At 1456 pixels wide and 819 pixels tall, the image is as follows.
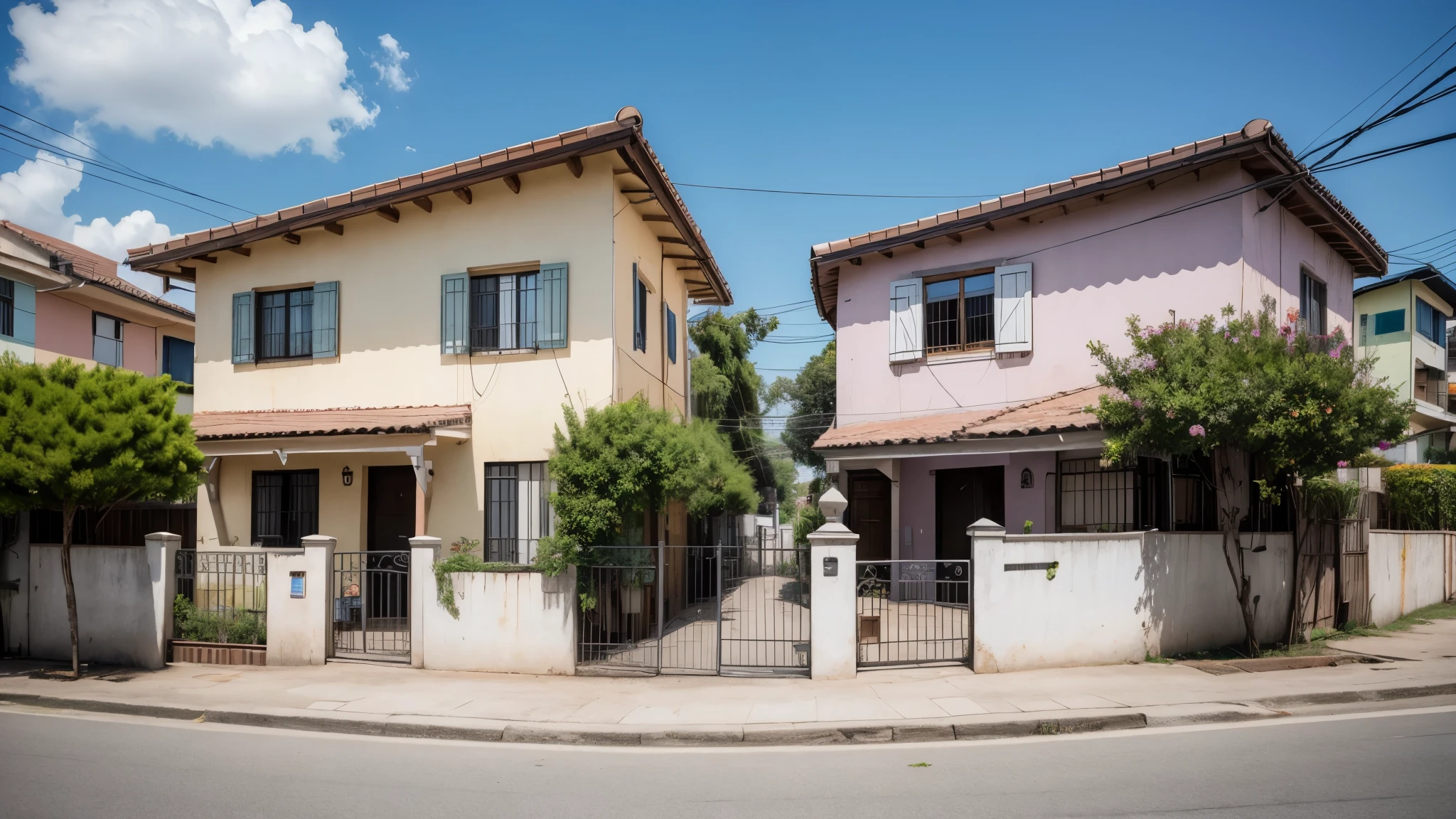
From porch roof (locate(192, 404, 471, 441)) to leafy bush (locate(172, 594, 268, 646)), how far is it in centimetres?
255

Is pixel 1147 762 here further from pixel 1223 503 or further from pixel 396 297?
pixel 396 297

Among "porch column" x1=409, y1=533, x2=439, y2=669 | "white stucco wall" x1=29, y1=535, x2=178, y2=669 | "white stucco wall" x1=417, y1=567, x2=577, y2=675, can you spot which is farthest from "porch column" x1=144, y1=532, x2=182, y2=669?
"white stucco wall" x1=417, y1=567, x2=577, y2=675

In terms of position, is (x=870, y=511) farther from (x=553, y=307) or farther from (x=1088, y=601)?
(x=553, y=307)

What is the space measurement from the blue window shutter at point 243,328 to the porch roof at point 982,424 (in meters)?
10.0

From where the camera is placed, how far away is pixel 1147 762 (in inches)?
277

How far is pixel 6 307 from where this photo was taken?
20547 mm

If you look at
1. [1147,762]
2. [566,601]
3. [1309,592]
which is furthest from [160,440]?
[1309,592]

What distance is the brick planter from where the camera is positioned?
12.0 meters

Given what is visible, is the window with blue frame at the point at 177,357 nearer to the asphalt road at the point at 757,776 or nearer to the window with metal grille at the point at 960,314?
the asphalt road at the point at 757,776

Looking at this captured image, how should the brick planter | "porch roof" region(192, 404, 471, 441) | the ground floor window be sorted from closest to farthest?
the brick planter
"porch roof" region(192, 404, 471, 441)
the ground floor window

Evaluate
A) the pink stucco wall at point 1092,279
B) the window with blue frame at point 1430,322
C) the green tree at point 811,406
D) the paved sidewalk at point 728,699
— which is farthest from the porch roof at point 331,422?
the window with blue frame at point 1430,322

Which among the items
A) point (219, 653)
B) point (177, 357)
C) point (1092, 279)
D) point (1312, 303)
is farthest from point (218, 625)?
point (1312, 303)

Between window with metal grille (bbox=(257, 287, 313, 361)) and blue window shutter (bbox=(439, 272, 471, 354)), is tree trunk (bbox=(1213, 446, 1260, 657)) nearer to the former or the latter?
blue window shutter (bbox=(439, 272, 471, 354))

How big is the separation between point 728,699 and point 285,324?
10778 mm
